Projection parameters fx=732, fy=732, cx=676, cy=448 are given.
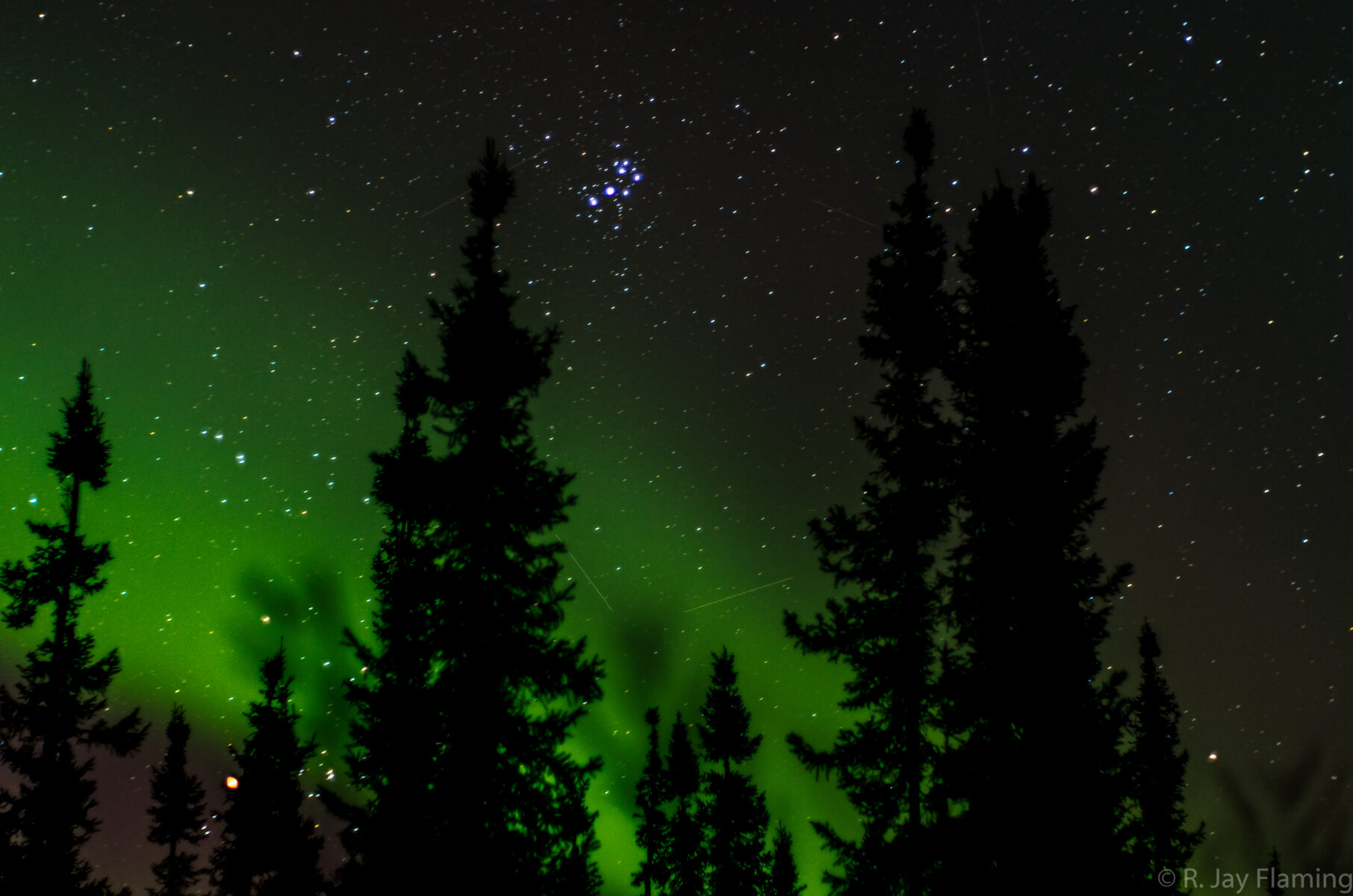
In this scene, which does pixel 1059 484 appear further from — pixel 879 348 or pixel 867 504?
pixel 879 348

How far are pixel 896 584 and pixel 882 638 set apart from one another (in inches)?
42.1

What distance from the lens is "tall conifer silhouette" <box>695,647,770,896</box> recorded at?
28509 mm

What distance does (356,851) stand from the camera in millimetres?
13445

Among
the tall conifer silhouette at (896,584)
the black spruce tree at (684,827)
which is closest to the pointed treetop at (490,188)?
the tall conifer silhouette at (896,584)

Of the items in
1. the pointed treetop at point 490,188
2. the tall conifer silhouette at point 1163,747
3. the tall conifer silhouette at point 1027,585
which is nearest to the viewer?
the tall conifer silhouette at point 1027,585

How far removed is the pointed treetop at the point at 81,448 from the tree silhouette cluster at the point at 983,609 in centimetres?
1811

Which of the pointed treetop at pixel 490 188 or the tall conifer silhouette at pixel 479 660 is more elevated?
the pointed treetop at pixel 490 188

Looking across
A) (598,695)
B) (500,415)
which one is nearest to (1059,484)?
(598,695)

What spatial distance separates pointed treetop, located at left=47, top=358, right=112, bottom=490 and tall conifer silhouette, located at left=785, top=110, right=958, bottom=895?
59.1 feet

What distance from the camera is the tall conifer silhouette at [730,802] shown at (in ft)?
93.5

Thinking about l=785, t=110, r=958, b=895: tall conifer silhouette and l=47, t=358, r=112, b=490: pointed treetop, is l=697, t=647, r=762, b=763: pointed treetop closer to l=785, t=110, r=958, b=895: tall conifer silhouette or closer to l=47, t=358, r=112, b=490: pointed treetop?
l=785, t=110, r=958, b=895: tall conifer silhouette

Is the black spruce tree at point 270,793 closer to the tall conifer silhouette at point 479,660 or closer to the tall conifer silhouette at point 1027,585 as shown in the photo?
the tall conifer silhouette at point 479,660

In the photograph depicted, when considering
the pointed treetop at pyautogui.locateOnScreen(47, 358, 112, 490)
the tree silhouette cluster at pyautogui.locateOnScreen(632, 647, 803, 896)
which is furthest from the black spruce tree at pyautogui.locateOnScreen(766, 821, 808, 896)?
the pointed treetop at pyautogui.locateOnScreen(47, 358, 112, 490)

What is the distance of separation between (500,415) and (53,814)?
15.1 metres
